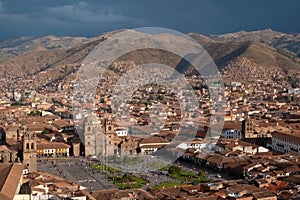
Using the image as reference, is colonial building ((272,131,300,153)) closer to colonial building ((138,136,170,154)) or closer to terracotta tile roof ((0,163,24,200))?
colonial building ((138,136,170,154))

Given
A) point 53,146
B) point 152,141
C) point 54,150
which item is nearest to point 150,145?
point 152,141

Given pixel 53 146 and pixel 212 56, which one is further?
pixel 212 56

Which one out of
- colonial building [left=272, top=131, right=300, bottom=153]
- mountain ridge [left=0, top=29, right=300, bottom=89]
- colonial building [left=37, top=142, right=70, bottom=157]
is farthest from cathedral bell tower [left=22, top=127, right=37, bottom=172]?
mountain ridge [left=0, top=29, right=300, bottom=89]

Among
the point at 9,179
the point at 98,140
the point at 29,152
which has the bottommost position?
the point at 9,179

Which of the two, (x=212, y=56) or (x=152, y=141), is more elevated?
(x=212, y=56)

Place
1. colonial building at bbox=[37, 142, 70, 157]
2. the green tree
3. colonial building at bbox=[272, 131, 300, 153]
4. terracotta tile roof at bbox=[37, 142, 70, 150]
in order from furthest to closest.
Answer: terracotta tile roof at bbox=[37, 142, 70, 150] < colonial building at bbox=[37, 142, 70, 157] < colonial building at bbox=[272, 131, 300, 153] < the green tree

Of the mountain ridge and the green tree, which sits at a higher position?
the mountain ridge

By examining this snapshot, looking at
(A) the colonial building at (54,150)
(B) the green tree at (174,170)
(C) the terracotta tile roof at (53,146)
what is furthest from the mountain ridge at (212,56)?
(B) the green tree at (174,170)

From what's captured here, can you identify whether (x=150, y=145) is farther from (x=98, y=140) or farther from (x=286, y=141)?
(x=286, y=141)

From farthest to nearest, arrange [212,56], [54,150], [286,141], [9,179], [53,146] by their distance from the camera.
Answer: [212,56] < [53,146] < [54,150] < [286,141] < [9,179]

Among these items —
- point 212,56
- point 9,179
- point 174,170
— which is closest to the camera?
point 9,179

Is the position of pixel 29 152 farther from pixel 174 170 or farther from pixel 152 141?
pixel 152 141

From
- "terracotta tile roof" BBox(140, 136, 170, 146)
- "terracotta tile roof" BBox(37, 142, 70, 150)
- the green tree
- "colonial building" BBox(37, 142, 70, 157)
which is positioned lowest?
the green tree
